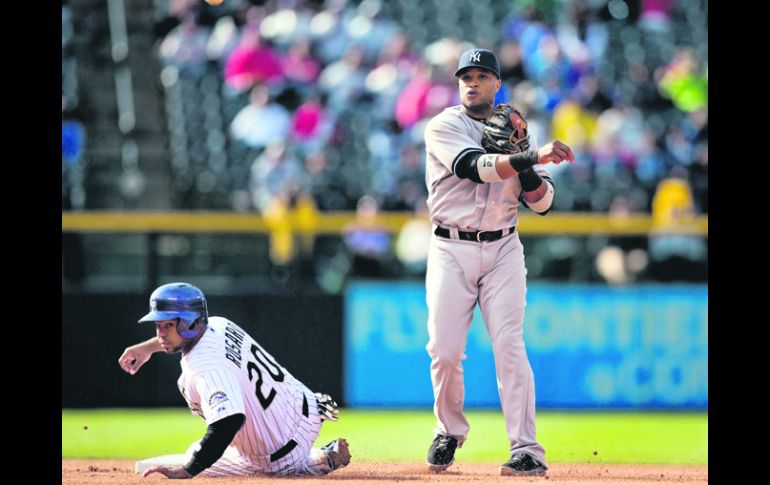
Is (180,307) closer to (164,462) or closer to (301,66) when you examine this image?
(164,462)

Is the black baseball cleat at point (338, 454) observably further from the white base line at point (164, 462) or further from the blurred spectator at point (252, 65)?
the blurred spectator at point (252, 65)

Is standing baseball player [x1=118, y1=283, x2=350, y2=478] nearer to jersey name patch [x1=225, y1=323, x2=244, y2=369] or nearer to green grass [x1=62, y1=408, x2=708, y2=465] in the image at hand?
jersey name patch [x1=225, y1=323, x2=244, y2=369]

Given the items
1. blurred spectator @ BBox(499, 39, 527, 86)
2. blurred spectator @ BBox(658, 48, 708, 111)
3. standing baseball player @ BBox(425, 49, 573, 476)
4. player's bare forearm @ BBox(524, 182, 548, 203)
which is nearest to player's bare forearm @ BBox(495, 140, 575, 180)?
standing baseball player @ BBox(425, 49, 573, 476)

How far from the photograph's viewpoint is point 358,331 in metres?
11.0

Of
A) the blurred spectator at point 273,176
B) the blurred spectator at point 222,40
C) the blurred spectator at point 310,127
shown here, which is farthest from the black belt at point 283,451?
the blurred spectator at point 222,40

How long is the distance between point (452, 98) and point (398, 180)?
1.14 m

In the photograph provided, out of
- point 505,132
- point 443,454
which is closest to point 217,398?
point 443,454

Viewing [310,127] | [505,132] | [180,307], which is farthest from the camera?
[310,127]

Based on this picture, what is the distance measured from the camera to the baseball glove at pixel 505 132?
Result: 639cm

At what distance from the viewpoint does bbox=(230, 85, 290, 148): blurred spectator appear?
13.5m

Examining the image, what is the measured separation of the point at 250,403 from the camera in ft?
19.6

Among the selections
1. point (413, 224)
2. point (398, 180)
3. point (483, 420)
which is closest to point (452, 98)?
point (398, 180)

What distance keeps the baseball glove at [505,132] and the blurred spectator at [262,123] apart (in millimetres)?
7080

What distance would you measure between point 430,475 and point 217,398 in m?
1.39
